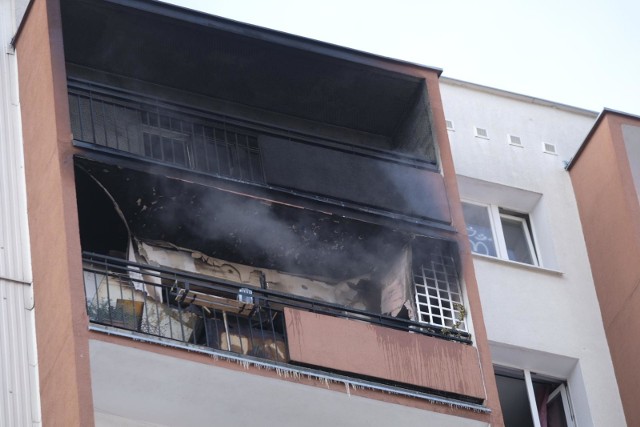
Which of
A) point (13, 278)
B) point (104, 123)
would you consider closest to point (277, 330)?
point (13, 278)

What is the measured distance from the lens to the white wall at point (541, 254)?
18609 millimetres

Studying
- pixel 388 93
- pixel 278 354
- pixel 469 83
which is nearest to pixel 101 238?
pixel 278 354

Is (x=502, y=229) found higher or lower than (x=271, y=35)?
lower

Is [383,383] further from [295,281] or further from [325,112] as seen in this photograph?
[325,112]

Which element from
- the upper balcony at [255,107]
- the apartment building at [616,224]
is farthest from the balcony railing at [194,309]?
the apartment building at [616,224]

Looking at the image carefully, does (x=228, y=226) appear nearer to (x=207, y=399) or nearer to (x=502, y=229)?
(x=207, y=399)

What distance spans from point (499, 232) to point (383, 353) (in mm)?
4789

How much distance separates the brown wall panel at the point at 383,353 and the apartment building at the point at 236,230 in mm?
23

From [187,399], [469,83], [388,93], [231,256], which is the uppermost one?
[469,83]

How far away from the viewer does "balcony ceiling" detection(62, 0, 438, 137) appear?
17.9 m

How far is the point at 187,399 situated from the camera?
15.0 metres

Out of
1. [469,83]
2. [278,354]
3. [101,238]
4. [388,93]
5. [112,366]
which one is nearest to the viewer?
[112,366]

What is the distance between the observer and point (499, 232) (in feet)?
66.8

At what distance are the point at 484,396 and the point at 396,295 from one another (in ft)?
6.95
